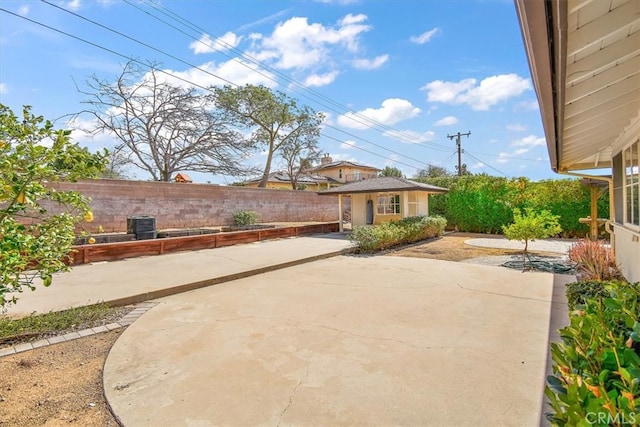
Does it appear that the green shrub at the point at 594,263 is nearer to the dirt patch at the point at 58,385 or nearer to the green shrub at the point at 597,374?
the green shrub at the point at 597,374

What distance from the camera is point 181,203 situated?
14.8m

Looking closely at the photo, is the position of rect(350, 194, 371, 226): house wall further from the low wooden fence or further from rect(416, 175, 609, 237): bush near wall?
the low wooden fence

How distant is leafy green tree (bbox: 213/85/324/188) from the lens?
24.0 metres

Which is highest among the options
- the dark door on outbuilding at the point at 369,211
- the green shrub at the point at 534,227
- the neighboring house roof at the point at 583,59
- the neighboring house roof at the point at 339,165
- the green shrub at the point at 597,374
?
the neighboring house roof at the point at 339,165

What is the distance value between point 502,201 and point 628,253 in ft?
36.9

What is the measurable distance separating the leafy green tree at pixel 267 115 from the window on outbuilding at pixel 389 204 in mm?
12341

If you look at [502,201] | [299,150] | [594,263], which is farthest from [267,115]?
[594,263]

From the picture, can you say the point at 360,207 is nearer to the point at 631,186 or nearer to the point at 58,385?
the point at 631,186

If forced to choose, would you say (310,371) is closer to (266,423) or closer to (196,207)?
(266,423)

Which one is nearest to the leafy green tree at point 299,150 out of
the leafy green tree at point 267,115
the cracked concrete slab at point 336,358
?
the leafy green tree at point 267,115

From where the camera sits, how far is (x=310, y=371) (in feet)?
9.48

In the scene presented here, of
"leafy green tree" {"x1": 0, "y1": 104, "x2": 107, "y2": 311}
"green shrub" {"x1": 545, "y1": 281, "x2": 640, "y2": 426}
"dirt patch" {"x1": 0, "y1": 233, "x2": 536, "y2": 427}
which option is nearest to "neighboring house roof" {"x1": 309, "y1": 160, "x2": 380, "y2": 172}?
"dirt patch" {"x1": 0, "y1": 233, "x2": 536, "y2": 427}

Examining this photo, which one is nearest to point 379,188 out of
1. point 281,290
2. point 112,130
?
point 281,290

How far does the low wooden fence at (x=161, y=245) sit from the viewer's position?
321 inches
